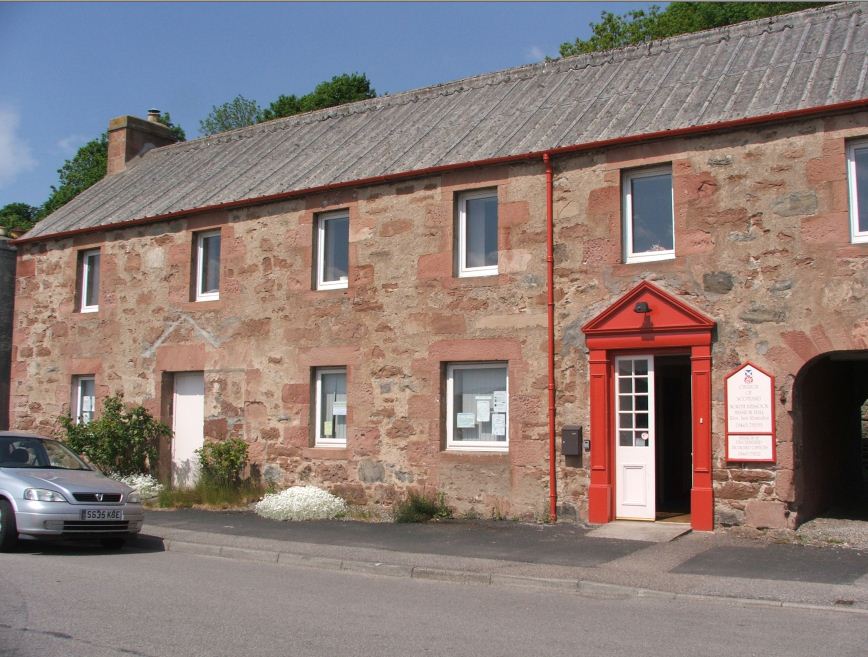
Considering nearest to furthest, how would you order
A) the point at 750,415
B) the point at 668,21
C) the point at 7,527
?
the point at 7,527
the point at 750,415
the point at 668,21

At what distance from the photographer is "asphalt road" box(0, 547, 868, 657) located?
21.7 feet

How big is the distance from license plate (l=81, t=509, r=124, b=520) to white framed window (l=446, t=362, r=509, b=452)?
201 inches

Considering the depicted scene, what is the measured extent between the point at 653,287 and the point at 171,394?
9794 mm

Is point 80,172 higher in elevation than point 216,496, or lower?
higher

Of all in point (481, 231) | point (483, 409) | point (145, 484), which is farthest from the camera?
point (145, 484)

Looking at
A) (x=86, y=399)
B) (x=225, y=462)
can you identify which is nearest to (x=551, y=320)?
(x=225, y=462)

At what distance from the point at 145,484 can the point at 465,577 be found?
9100 millimetres

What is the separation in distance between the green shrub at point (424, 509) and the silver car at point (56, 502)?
4.00 meters

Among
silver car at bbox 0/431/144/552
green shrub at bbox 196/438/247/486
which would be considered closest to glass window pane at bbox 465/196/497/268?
green shrub at bbox 196/438/247/486

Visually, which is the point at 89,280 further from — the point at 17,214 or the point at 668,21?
the point at 17,214

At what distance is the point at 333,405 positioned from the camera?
1602 centimetres

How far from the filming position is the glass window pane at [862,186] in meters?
11.7

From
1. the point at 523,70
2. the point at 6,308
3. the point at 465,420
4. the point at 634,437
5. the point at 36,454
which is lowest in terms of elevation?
the point at 36,454

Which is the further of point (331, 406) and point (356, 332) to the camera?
point (331, 406)
